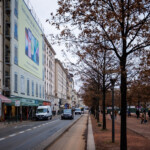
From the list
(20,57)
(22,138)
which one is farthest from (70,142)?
(20,57)

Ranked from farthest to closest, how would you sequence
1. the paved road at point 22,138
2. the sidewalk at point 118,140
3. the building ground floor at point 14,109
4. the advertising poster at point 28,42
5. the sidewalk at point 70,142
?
the advertising poster at point 28,42 → the building ground floor at point 14,109 → the paved road at point 22,138 → the sidewalk at point 70,142 → the sidewalk at point 118,140

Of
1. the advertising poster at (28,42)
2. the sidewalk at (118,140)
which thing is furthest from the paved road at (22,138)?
the advertising poster at (28,42)

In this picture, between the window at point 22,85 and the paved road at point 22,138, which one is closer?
the paved road at point 22,138

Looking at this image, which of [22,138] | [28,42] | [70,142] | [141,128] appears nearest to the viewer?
[70,142]

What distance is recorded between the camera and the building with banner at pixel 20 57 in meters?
37.6

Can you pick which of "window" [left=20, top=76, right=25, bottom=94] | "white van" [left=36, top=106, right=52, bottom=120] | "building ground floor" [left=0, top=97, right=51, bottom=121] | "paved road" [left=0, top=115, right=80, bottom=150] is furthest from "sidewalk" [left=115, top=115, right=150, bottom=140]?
"window" [left=20, top=76, right=25, bottom=94]

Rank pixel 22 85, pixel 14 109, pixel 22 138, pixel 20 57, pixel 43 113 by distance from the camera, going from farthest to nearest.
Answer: pixel 43 113 → pixel 22 85 → pixel 14 109 → pixel 20 57 → pixel 22 138

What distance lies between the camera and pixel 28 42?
46219 mm

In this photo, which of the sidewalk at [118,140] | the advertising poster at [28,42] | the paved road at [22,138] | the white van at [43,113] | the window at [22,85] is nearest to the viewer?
the sidewalk at [118,140]

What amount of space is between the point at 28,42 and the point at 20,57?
17.8 feet

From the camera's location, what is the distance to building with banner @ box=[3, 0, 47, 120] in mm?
37594

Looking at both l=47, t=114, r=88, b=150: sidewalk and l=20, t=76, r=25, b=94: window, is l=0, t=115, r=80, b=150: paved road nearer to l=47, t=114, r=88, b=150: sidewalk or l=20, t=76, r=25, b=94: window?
l=47, t=114, r=88, b=150: sidewalk

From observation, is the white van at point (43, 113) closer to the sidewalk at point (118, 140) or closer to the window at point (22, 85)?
the window at point (22, 85)

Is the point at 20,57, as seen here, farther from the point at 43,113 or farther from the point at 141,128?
the point at 141,128
